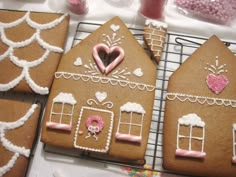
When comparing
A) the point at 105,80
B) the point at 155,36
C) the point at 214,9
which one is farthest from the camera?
the point at 214,9

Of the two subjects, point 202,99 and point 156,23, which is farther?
point 156,23

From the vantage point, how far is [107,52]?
111cm

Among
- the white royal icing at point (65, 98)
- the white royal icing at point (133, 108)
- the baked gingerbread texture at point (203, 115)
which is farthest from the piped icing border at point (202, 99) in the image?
the white royal icing at point (65, 98)

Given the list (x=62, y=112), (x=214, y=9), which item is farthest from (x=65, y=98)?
(x=214, y=9)

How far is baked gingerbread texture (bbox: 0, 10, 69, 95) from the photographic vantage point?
3.51ft

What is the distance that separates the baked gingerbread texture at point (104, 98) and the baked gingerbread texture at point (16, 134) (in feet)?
0.16

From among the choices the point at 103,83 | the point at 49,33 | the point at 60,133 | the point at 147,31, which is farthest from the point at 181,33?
the point at 60,133

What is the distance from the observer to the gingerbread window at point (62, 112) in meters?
0.98

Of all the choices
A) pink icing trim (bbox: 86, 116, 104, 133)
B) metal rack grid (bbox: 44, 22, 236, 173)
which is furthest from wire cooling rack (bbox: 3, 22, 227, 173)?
pink icing trim (bbox: 86, 116, 104, 133)

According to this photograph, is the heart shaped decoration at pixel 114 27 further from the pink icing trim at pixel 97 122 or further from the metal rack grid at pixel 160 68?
the pink icing trim at pixel 97 122

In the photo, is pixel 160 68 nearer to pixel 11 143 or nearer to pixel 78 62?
pixel 78 62

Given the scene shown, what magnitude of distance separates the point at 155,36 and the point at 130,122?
1.21ft

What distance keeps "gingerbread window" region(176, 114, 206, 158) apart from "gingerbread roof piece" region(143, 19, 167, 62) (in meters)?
0.27

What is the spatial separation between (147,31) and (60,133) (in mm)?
510
